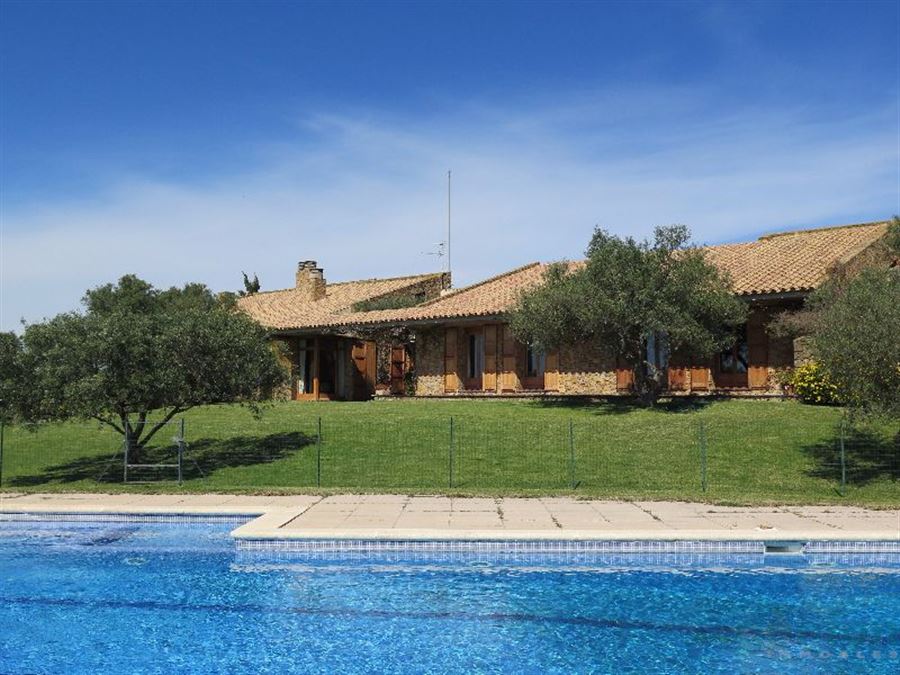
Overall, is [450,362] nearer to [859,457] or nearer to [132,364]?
[132,364]

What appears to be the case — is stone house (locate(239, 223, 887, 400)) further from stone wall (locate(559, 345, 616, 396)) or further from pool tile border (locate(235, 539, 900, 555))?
pool tile border (locate(235, 539, 900, 555))

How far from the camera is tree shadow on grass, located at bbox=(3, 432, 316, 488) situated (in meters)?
16.2

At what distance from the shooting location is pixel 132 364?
49.2ft

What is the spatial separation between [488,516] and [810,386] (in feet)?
40.2

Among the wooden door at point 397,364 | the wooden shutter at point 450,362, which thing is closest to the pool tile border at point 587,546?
Answer: the wooden shutter at point 450,362

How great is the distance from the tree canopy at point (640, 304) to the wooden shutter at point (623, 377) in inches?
71.5

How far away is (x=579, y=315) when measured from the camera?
2019cm

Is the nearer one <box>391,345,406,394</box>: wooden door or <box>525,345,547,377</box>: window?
<box>525,345,547,377</box>: window

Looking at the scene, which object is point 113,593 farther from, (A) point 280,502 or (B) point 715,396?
(B) point 715,396

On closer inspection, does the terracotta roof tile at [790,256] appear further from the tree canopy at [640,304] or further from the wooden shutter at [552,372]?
the wooden shutter at [552,372]

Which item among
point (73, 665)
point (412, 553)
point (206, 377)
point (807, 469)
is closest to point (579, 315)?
point (807, 469)

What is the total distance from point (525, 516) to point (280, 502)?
3.96 metres

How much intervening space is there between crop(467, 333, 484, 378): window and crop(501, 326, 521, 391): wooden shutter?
126 centimetres

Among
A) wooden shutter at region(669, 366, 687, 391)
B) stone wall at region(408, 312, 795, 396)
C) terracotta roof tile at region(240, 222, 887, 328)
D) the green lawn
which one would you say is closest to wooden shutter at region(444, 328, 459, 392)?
stone wall at region(408, 312, 795, 396)
